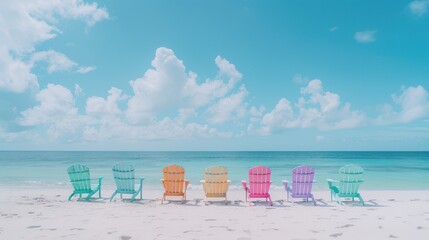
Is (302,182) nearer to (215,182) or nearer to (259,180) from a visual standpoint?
(259,180)

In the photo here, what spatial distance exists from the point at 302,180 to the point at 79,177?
19.8 ft

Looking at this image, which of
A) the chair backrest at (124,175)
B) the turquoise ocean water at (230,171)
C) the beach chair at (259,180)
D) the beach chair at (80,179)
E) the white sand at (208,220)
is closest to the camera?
the white sand at (208,220)

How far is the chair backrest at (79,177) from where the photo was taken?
845 cm

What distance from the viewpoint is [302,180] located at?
808 cm

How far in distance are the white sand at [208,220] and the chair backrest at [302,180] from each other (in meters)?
0.39

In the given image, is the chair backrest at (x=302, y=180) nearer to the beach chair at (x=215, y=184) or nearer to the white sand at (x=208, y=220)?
the white sand at (x=208, y=220)

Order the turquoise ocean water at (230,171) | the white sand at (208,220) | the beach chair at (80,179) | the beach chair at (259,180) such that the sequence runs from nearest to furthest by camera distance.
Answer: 1. the white sand at (208,220)
2. the beach chair at (259,180)
3. the beach chair at (80,179)
4. the turquoise ocean water at (230,171)

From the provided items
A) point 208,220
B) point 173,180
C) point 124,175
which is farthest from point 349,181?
point 124,175

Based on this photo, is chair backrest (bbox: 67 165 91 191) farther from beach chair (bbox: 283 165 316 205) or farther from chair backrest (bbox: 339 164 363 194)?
chair backrest (bbox: 339 164 363 194)

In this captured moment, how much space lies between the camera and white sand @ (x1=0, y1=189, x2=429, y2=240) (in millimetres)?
4879

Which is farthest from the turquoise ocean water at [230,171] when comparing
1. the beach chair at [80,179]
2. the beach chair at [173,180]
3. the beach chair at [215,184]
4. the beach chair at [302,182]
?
the beach chair at [215,184]

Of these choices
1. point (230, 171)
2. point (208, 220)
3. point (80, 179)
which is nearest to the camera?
point (208, 220)

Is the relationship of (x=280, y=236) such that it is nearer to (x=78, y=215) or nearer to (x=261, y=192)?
(x=261, y=192)

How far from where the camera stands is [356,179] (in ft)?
26.6
